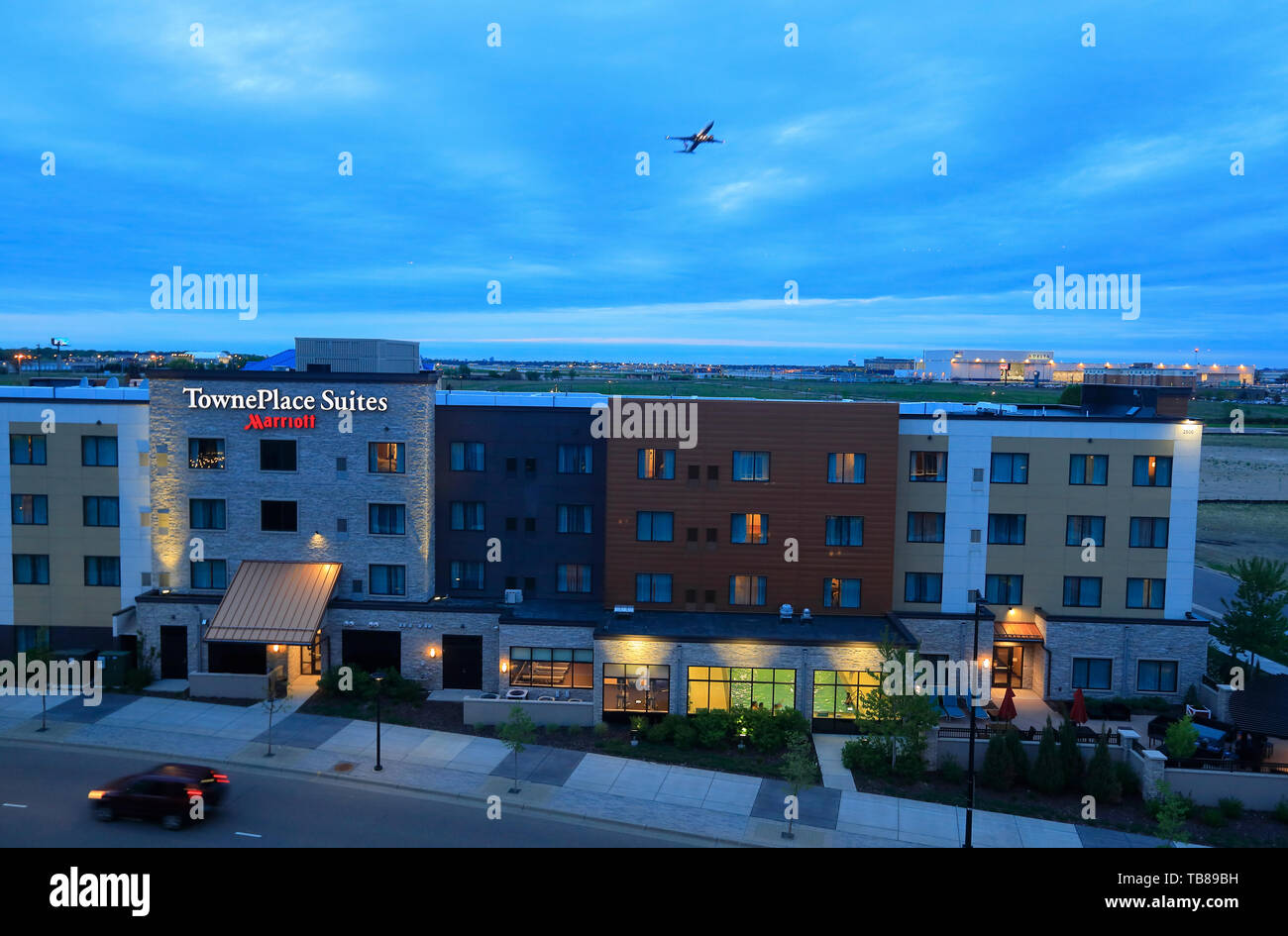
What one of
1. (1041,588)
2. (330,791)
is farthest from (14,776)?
(1041,588)

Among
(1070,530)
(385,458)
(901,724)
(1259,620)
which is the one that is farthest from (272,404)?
(1259,620)

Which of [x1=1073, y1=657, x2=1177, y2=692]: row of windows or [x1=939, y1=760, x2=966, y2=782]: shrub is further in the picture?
[x1=1073, y1=657, x2=1177, y2=692]: row of windows

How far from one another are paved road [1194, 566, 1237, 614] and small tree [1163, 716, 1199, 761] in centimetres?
2288

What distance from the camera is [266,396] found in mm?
36688

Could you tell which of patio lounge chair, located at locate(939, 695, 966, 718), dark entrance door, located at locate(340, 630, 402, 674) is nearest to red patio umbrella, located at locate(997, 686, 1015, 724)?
patio lounge chair, located at locate(939, 695, 966, 718)

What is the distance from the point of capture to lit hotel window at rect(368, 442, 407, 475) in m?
36.8

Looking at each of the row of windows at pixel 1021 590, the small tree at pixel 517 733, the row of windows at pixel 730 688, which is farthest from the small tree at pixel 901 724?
the small tree at pixel 517 733

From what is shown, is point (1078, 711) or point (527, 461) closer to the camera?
point (1078, 711)

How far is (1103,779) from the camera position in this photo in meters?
27.0

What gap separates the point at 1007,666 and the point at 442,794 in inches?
1005

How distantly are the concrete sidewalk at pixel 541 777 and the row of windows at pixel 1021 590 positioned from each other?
9850 millimetres

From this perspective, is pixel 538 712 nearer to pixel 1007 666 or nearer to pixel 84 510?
pixel 1007 666

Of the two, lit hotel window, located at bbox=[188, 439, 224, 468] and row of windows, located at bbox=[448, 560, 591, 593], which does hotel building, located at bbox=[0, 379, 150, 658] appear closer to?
lit hotel window, located at bbox=[188, 439, 224, 468]
